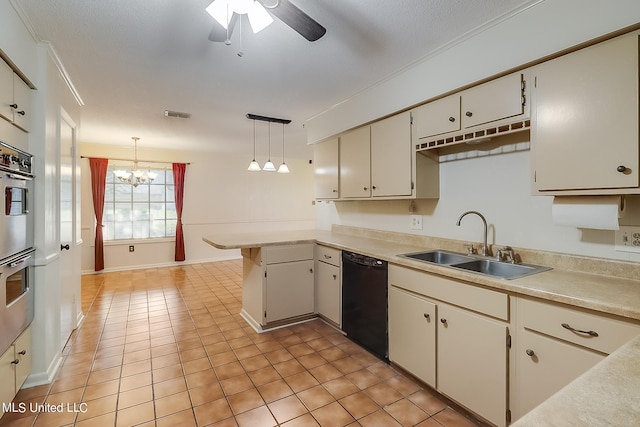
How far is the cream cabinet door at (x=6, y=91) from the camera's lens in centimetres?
164

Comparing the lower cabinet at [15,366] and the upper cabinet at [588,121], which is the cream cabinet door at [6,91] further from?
the upper cabinet at [588,121]

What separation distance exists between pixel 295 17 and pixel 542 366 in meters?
1.97

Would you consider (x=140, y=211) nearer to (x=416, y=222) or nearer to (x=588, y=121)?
(x=416, y=222)

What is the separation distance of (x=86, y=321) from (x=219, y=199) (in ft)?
11.7

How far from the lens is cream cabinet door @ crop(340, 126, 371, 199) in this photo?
9.73ft

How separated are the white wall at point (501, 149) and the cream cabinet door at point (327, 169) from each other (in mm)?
543

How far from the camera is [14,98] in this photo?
1.80 metres

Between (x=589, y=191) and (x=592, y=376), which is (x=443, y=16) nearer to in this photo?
(x=589, y=191)

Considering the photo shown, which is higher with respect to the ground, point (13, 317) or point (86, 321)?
point (13, 317)

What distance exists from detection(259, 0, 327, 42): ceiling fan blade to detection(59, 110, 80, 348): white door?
7.24 feet

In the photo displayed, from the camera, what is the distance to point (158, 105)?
11.0 ft

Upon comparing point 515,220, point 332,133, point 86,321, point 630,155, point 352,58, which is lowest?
point 86,321

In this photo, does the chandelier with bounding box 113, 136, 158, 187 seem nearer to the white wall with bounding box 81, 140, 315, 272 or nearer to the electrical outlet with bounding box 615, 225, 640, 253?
the white wall with bounding box 81, 140, 315, 272

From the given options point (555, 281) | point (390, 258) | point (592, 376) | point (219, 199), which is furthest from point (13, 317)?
point (219, 199)
